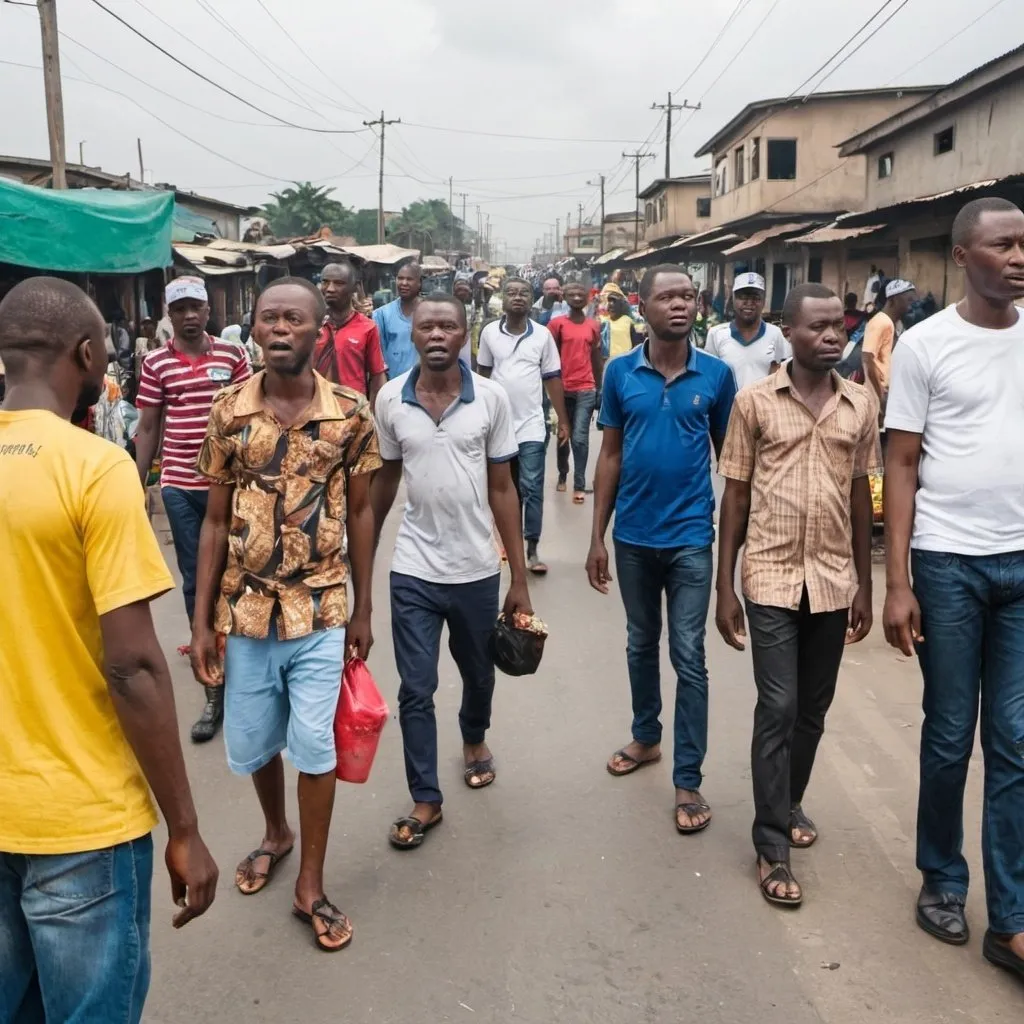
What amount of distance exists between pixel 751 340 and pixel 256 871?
16.6 ft

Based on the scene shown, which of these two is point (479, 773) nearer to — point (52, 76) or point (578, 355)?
point (578, 355)

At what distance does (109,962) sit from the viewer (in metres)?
2.00

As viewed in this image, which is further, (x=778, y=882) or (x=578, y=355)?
(x=578, y=355)

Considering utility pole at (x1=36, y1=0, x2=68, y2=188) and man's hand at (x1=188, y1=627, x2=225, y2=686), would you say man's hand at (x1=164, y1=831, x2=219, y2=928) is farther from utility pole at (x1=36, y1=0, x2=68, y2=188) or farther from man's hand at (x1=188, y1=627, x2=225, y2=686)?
utility pole at (x1=36, y1=0, x2=68, y2=188)

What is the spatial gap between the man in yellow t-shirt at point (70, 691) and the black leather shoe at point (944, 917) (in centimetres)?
235

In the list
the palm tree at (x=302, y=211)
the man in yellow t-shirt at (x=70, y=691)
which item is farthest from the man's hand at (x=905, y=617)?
the palm tree at (x=302, y=211)

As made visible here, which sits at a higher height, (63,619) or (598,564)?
(63,619)

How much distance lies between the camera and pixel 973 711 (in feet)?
10.7

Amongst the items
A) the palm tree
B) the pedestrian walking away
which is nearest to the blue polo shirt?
the pedestrian walking away

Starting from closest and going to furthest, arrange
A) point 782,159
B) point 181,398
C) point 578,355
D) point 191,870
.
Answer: point 191,870 < point 181,398 < point 578,355 < point 782,159

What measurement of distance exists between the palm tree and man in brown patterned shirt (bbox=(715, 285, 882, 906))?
5256cm

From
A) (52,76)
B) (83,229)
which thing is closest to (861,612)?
(83,229)

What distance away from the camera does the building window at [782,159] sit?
32250 millimetres

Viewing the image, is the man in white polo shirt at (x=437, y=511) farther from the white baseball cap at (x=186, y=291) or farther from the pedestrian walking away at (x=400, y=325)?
the pedestrian walking away at (x=400, y=325)
